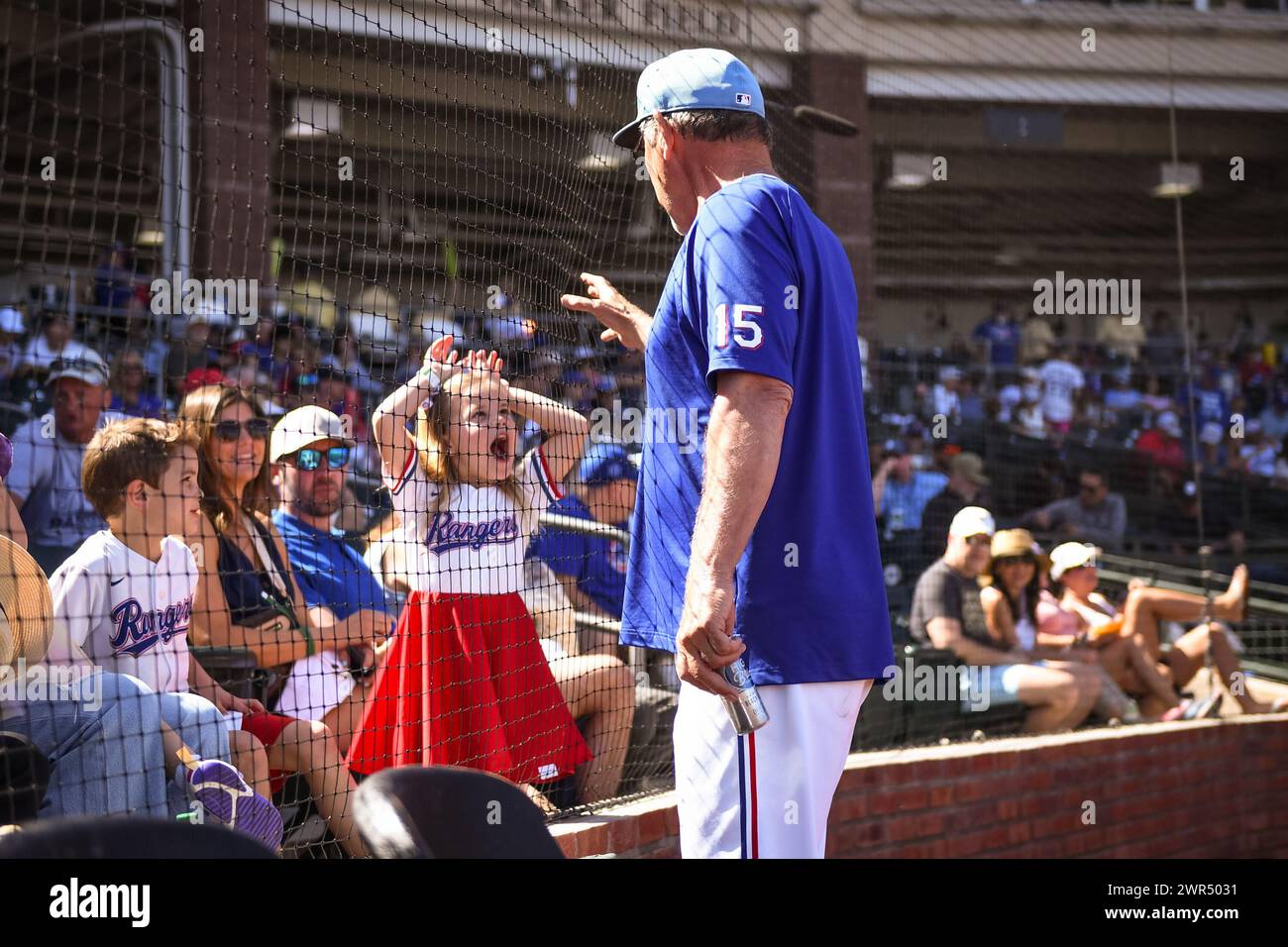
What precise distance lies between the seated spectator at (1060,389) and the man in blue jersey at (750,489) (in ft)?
Result: 36.7

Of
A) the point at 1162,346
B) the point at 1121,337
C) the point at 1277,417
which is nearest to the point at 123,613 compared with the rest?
the point at 1277,417

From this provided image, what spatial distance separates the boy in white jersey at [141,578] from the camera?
10.3 feet

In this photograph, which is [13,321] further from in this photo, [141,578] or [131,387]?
[141,578]

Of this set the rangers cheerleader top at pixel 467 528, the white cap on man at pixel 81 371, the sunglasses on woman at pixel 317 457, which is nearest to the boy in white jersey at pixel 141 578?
the rangers cheerleader top at pixel 467 528

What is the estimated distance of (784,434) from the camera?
2.28m

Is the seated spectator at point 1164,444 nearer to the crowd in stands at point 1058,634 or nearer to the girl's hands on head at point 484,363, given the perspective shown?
the crowd in stands at point 1058,634

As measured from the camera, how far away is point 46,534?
539 centimetres

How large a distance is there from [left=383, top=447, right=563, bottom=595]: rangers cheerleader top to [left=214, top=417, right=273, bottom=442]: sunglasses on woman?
597mm

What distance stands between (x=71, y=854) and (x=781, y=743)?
1265 mm

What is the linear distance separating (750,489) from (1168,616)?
5636mm

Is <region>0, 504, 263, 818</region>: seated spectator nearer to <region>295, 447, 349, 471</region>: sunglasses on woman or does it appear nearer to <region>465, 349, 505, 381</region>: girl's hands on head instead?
<region>465, 349, 505, 381</region>: girl's hands on head

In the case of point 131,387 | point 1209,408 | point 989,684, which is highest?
point 1209,408

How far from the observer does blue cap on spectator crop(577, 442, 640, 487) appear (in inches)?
183
